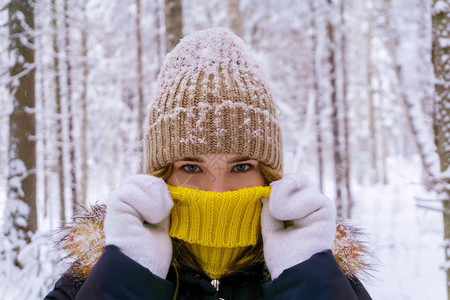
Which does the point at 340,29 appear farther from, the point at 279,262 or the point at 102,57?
the point at 102,57

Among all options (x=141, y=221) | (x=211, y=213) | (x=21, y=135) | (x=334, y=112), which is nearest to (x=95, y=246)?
(x=141, y=221)

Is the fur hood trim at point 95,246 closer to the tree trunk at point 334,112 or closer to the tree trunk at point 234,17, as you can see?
the tree trunk at point 234,17

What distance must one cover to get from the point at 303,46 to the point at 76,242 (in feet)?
39.1

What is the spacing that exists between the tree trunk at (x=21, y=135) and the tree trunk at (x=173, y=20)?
1.97 meters

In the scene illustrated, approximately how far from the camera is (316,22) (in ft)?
31.0

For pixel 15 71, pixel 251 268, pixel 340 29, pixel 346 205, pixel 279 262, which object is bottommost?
pixel 346 205

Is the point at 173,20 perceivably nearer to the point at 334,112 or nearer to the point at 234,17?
the point at 234,17

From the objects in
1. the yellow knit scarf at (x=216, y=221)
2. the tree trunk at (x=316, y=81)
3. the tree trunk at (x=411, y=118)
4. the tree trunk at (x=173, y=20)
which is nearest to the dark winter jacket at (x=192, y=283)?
the yellow knit scarf at (x=216, y=221)

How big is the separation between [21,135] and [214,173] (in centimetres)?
325

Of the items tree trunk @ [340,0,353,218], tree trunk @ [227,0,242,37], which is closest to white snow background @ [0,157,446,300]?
tree trunk @ [340,0,353,218]

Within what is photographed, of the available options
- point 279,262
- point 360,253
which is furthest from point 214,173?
A: point 360,253

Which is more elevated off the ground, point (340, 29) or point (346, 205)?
point (340, 29)

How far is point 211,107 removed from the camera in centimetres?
170

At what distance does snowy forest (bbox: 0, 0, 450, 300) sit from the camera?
3635 mm
